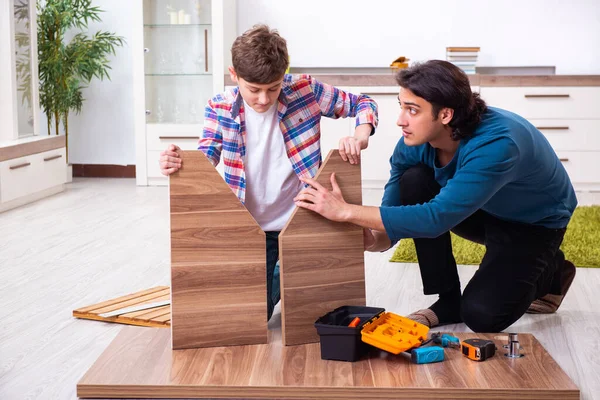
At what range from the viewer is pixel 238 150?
2436 millimetres

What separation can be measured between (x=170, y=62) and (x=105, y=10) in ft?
2.57

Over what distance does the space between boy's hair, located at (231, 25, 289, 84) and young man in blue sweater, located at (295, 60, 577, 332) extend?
0.31 meters

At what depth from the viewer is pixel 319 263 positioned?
88.0 inches

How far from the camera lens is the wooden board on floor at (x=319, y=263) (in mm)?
2211

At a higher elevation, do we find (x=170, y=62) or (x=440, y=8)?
(x=440, y=8)

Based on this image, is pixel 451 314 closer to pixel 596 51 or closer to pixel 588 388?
pixel 588 388

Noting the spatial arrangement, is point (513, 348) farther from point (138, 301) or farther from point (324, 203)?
point (138, 301)

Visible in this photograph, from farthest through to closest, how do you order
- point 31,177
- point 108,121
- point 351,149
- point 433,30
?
point 108,121
point 433,30
point 31,177
point 351,149

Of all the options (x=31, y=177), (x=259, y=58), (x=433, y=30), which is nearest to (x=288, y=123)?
(x=259, y=58)

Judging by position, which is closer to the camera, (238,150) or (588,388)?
(588,388)

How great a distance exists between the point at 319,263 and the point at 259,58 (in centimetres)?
57

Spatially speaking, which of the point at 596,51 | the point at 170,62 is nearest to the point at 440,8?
the point at 596,51

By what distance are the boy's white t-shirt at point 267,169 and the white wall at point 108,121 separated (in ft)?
13.9

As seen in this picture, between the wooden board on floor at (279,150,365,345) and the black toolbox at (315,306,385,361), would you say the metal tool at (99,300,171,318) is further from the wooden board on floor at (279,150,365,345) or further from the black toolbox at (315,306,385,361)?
the black toolbox at (315,306,385,361)
